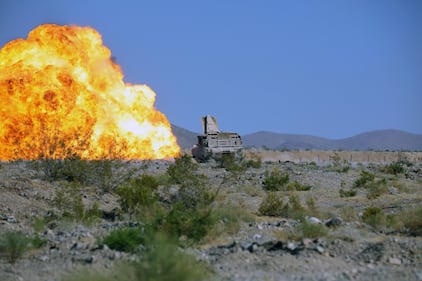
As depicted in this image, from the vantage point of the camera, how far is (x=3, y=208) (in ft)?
60.3

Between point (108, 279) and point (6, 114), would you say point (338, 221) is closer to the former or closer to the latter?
point (108, 279)

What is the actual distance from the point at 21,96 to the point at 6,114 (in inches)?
49.5

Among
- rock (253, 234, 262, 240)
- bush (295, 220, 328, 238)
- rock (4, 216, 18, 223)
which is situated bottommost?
rock (253, 234, 262, 240)

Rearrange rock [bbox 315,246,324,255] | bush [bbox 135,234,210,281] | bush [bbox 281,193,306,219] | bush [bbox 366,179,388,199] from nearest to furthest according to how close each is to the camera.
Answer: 1. bush [bbox 135,234,210,281]
2. rock [bbox 315,246,324,255]
3. bush [bbox 281,193,306,219]
4. bush [bbox 366,179,388,199]

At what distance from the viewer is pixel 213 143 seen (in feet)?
138

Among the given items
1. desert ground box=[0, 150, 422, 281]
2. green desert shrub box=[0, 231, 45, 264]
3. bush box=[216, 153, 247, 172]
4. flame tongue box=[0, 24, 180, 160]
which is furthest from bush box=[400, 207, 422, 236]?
bush box=[216, 153, 247, 172]

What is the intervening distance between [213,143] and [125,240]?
29702mm

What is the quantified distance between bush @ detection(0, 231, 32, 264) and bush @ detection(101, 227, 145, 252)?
1466 mm

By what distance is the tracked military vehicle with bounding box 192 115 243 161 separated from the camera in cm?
4172

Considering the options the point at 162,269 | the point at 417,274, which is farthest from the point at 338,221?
the point at 162,269

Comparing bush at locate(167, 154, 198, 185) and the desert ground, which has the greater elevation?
bush at locate(167, 154, 198, 185)

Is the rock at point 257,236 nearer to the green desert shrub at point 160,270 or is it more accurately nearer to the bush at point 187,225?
the bush at point 187,225

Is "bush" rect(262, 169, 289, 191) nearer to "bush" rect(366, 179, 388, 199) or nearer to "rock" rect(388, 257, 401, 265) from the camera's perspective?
"bush" rect(366, 179, 388, 199)

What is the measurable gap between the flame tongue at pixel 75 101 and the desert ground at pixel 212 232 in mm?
8281
